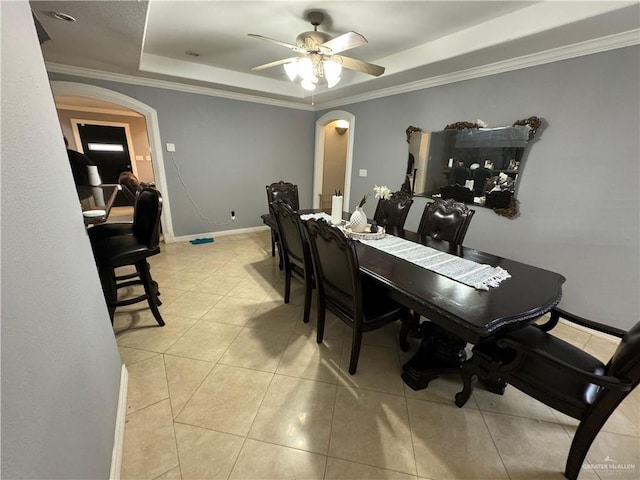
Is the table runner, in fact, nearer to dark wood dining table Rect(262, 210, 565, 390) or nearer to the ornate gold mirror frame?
dark wood dining table Rect(262, 210, 565, 390)

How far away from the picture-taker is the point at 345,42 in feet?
6.12

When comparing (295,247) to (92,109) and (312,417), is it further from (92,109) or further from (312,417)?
(92,109)

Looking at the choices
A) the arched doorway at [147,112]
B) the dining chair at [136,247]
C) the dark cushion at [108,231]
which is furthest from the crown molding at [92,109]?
the dining chair at [136,247]

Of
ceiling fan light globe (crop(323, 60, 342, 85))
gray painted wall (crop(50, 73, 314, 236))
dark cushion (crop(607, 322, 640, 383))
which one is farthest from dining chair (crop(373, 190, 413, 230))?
gray painted wall (crop(50, 73, 314, 236))

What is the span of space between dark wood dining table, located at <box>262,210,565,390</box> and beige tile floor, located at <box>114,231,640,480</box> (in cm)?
16

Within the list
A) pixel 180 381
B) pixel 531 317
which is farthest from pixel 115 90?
pixel 531 317

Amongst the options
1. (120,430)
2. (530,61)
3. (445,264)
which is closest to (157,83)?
(120,430)

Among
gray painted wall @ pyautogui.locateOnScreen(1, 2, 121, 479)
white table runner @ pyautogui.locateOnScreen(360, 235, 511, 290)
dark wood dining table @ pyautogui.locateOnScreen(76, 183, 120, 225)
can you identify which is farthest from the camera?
dark wood dining table @ pyautogui.locateOnScreen(76, 183, 120, 225)

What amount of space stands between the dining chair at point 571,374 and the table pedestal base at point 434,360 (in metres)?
0.28

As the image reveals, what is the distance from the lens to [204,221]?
442cm

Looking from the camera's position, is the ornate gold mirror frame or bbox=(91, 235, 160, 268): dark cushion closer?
bbox=(91, 235, 160, 268): dark cushion

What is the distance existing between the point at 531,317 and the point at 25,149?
2005 mm

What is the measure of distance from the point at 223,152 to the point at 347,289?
3663 millimetres

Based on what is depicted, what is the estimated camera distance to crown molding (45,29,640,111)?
2017 millimetres
